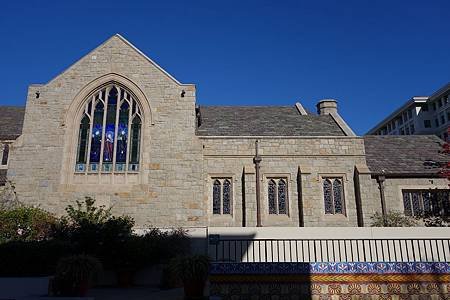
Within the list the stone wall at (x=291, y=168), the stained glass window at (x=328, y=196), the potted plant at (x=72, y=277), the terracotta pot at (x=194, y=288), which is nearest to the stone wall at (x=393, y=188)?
the stone wall at (x=291, y=168)

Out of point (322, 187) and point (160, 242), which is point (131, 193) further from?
point (322, 187)

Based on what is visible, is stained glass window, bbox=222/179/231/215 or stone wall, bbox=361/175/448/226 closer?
stone wall, bbox=361/175/448/226

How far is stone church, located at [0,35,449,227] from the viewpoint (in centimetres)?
1827

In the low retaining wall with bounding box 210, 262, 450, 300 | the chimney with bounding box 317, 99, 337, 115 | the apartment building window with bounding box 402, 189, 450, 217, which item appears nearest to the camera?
the low retaining wall with bounding box 210, 262, 450, 300

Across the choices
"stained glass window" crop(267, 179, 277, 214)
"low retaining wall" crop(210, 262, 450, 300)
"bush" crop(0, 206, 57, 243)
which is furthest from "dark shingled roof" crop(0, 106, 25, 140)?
"low retaining wall" crop(210, 262, 450, 300)

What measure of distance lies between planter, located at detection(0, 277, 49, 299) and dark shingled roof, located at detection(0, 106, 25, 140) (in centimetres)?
1267

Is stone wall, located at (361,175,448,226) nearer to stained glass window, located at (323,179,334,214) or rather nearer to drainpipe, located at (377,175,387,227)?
drainpipe, located at (377,175,387,227)

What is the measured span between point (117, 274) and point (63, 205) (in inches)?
205

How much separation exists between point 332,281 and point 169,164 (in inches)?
455

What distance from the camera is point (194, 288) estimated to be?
29.9ft

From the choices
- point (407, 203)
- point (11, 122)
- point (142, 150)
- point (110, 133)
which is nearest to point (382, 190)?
point (407, 203)

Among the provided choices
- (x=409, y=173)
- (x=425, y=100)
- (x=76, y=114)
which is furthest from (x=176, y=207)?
(x=425, y=100)

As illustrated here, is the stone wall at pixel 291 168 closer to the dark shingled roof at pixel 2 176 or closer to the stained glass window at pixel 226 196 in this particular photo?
the stained glass window at pixel 226 196

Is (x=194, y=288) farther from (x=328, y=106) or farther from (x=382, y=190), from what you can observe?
(x=328, y=106)
